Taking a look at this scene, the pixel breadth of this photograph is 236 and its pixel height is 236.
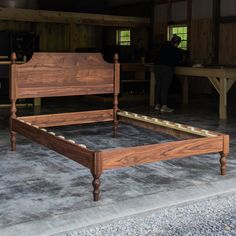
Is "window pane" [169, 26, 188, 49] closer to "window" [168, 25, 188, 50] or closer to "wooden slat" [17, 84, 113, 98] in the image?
"window" [168, 25, 188, 50]

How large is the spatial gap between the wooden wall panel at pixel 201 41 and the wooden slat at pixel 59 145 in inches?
297

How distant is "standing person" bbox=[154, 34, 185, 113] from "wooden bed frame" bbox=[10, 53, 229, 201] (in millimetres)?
2936

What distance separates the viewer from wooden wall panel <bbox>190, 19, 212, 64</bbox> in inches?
448

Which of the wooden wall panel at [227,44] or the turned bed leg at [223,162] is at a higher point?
the wooden wall panel at [227,44]

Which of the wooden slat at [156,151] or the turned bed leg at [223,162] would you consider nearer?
the wooden slat at [156,151]

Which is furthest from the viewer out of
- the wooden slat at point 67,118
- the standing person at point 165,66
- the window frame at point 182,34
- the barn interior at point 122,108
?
the window frame at point 182,34

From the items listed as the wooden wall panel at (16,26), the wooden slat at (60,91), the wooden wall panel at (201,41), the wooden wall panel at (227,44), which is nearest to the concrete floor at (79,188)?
the wooden slat at (60,91)

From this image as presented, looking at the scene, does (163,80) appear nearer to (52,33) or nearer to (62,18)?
(62,18)

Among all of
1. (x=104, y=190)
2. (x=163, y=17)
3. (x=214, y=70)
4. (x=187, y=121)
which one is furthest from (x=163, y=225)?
(x=163, y=17)

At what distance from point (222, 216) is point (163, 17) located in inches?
401

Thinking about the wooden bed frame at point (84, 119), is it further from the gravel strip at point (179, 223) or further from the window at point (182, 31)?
the window at point (182, 31)

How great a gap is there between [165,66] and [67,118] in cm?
361

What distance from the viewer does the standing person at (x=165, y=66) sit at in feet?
26.9

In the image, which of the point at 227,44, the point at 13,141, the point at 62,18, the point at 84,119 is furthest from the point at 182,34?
the point at 13,141
